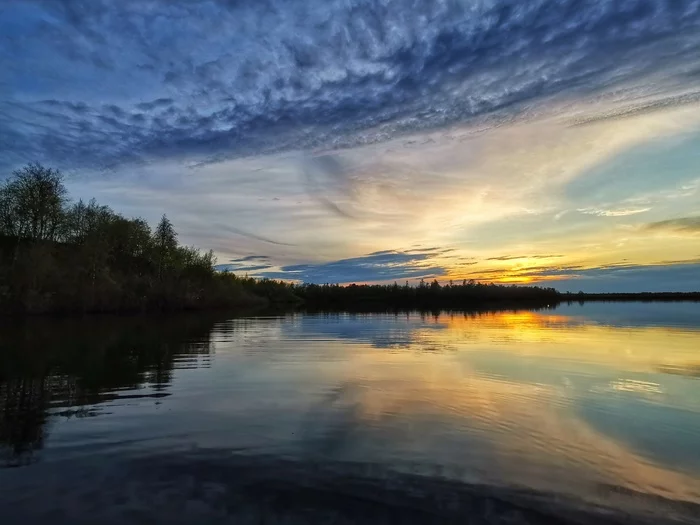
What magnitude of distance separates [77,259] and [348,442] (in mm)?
63262

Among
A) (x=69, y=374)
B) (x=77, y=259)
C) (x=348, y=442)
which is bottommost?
(x=348, y=442)

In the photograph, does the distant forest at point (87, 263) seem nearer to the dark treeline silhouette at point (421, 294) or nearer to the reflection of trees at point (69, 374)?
the reflection of trees at point (69, 374)

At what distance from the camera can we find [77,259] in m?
63.6

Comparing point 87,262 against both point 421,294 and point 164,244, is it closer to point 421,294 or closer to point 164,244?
point 164,244

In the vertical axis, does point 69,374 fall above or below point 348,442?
above

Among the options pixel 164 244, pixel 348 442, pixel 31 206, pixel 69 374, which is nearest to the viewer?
pixel 348 442

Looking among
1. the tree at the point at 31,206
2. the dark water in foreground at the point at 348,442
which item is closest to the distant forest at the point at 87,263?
the tree at the point at 31,206

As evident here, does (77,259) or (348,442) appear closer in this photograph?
(348,442)

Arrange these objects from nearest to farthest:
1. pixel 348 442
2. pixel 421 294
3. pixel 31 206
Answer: pixel 348 442 < pixel 31 206 < pixel 421 294

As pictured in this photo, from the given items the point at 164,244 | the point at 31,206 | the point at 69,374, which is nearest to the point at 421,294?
the point at 164,244

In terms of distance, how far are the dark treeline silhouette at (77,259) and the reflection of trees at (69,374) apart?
82.4ft

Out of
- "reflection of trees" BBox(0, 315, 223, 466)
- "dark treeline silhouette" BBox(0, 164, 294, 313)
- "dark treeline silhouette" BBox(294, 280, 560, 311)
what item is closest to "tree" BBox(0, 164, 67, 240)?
"dark treeline silhouette" BBox(0, 164, 294, 313)

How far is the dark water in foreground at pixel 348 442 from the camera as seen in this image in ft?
23.5

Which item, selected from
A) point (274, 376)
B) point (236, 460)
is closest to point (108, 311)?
point (274, 376)
